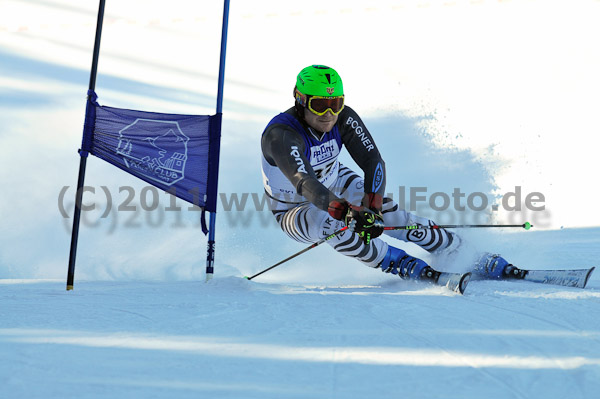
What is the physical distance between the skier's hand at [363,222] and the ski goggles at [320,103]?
33.6 inches

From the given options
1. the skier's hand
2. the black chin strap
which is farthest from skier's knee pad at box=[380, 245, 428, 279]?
the black chin strap

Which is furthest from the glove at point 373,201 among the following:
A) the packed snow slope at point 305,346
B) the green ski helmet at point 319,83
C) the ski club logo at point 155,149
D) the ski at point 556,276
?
the ski club logo at point 155,149

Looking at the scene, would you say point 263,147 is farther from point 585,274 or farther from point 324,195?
point 585,274

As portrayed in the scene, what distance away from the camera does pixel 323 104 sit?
3938 mm

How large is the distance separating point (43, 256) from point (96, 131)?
13.7 feet

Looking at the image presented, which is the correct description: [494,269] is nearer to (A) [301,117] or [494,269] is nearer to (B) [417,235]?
(B) [417,235]

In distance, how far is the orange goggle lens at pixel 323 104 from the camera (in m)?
3.92

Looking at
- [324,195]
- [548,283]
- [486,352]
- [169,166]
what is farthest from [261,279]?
[486,352]

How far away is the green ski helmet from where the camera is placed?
3904mm

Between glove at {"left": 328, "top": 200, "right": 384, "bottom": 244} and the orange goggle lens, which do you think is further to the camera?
the orange goggle lens

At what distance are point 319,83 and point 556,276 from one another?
85.7 inches

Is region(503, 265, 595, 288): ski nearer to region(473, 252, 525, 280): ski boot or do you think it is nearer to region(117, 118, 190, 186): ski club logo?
region(473, 252, 525, 280): ski boot

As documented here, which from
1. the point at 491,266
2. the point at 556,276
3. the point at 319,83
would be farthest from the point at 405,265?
the point at 319,83

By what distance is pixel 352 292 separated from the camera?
3643 mm
